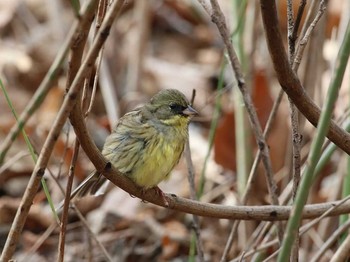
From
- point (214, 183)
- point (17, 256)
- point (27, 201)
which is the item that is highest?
point (27, 201)

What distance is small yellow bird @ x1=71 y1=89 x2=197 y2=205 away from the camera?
296 centimetres

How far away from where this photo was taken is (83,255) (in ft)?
14.3

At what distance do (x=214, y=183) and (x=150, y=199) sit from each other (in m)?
2.35

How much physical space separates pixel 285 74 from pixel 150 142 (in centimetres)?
105

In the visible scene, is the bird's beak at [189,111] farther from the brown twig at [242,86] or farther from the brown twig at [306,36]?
the brown twig at [306,36]

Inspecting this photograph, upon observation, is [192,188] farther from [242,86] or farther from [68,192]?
[68,192]

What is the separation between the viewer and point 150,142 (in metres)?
3.08

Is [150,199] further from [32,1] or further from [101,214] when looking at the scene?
[32,1]

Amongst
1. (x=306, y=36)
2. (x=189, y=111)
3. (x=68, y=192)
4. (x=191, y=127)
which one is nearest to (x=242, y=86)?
(x=306, y=36)

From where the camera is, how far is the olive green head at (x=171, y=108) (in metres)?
3.21

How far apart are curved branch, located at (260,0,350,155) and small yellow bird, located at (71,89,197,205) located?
0.71 m

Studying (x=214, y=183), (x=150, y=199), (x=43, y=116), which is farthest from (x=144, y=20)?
(x=150, y=199)

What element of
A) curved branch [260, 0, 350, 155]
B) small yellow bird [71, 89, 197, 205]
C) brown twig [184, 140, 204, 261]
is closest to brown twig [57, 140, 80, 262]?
small yellow bird [71, 89, 197, 205]

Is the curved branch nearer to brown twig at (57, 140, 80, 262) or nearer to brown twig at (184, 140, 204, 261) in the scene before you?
brown twig at (57, 140, 80, 262)
